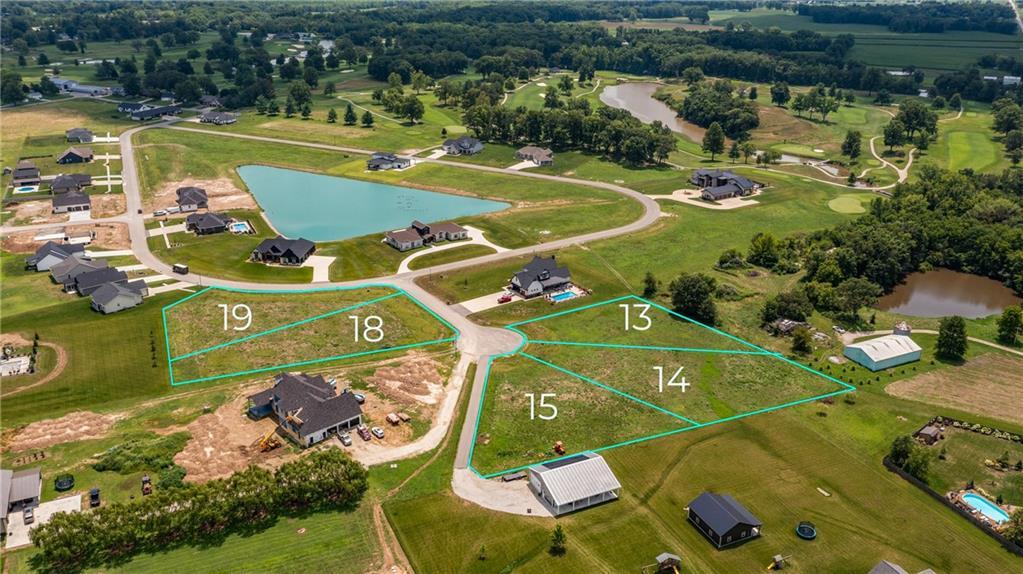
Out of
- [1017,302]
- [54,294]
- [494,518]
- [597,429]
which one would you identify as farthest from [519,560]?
[1017,302]

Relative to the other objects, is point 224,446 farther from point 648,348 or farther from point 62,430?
point 648,348

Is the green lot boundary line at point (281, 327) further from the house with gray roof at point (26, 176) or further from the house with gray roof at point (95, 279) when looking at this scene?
the house with gray roof at point (26, 176)

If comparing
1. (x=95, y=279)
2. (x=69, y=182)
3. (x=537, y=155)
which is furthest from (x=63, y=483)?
(x=537, y=155)

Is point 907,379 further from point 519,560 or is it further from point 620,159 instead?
point 620,159

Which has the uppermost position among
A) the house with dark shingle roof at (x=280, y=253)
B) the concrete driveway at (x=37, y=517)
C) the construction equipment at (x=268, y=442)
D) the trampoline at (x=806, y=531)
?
the trampoline at (x=806, y=531)

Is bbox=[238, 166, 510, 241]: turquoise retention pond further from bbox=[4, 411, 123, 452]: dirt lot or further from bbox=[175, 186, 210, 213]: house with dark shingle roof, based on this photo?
bbox=[4, 411, 123, 452]: dirt lot

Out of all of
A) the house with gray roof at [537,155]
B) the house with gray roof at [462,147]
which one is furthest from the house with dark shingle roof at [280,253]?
the house with gray roof at [537,155]

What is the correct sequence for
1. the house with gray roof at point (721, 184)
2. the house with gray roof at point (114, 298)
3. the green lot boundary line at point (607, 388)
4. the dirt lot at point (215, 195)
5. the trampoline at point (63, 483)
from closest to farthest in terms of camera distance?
the trampoline at point (63, 483) → the green lot boundary line at point (607, 388) → the house with gray roof at point (114, 298) → the dirt lot at point (215, 195) → the house with gray roof at point (721, 184)

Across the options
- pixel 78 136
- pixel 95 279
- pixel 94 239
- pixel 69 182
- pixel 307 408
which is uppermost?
pixel 307 408
